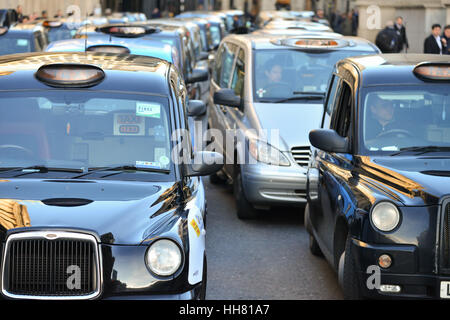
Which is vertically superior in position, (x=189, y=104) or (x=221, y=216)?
(x=189, y=104)

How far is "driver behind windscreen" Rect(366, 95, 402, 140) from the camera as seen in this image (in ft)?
24.0

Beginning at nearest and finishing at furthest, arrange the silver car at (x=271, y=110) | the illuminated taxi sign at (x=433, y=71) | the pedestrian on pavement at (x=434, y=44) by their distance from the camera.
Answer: the illuminated taxi sign at (x=433, y=71), the silver car at (x=271, y=110), the pedestrian on pavement at (x=434, y=44)

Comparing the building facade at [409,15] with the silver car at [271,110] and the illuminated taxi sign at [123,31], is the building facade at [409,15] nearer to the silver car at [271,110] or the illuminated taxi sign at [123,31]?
the illuminated taxi sign at [123,31]

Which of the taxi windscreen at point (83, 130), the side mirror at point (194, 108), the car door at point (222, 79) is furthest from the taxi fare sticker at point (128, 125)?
the car door at point (222, 79)

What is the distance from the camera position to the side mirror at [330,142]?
7332 mm

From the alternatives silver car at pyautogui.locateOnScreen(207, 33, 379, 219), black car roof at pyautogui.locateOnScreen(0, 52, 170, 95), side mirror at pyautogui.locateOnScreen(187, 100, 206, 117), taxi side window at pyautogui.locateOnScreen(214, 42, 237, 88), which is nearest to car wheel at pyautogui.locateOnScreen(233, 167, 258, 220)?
silver car at pyautogui.locateOnScreen(207, 33, 379, 219)

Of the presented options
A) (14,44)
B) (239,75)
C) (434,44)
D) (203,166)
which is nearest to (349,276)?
(203,166)

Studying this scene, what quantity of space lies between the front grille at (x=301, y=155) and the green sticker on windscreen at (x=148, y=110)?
13.1ft

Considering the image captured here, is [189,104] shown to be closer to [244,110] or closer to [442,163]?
[442,163]

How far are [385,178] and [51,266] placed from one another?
2484mm

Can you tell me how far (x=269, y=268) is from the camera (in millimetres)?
8492

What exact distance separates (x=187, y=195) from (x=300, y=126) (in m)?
4.60

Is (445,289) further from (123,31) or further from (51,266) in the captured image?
(123,31)

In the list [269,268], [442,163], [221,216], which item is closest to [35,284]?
[442,163]
